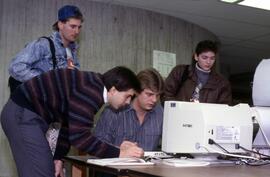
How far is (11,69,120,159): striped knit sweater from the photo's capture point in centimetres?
193

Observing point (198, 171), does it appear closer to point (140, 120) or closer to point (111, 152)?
point (111, 152)

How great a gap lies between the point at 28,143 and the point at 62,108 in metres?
0.23

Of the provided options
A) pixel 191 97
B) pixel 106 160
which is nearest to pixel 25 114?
pixel 106 160

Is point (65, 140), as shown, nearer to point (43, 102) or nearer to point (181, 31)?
point (43, 102)

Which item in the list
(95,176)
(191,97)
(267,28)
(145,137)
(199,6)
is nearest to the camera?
(95,176)

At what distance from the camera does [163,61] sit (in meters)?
4.54

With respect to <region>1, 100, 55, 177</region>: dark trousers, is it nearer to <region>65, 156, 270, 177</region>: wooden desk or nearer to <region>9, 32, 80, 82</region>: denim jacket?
<region>65, 156, 270, 177</region>: wooden desk

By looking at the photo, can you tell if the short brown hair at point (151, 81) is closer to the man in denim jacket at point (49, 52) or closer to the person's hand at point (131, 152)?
the man in denim jacket at point (49, 52)

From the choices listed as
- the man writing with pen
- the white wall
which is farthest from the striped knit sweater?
the white wall

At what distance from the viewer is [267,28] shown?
5.20 meters

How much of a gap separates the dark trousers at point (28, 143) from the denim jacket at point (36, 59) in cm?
49

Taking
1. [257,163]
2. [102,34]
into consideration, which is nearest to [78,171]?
[257,163]

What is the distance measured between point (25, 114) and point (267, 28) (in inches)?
155

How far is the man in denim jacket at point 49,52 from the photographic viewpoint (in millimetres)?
2529
